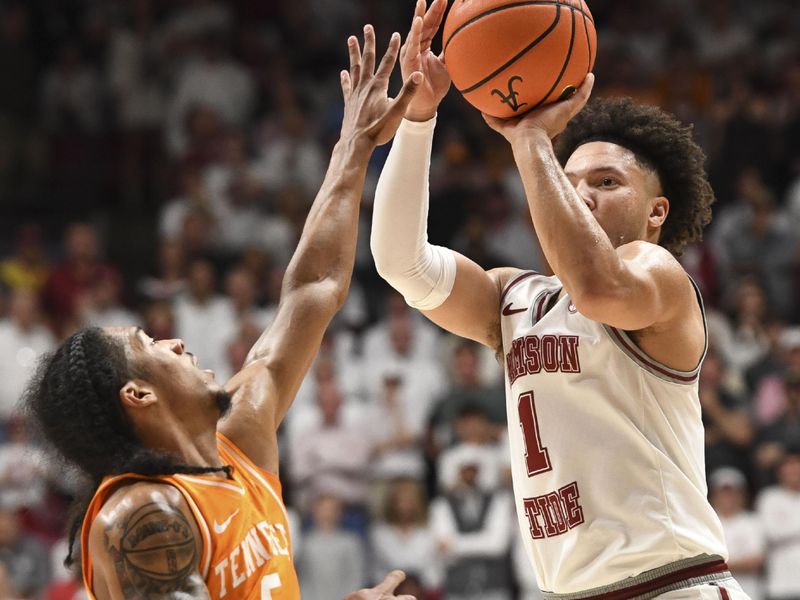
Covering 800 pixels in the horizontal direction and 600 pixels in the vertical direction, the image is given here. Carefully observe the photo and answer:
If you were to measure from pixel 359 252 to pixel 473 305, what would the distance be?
7673 millimetres

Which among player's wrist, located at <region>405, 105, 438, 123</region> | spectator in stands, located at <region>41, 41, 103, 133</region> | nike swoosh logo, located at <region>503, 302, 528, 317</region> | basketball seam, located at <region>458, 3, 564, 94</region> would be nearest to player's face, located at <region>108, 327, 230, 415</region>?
nike swoosh logo, located at <region>503, 302, 528, 317</region>

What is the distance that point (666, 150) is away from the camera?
3.90m

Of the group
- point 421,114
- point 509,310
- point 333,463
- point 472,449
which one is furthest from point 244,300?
point 509,310

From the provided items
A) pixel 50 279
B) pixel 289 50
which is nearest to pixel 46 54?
→ pixel 289 50

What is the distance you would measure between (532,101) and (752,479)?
6482 mm

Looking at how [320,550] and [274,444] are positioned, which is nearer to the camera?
[274,444]

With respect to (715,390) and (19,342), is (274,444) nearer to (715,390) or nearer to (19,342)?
(715,390)

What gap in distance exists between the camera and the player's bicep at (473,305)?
3.97 metres

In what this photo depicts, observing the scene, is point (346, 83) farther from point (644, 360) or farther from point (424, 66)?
point (644, 360)

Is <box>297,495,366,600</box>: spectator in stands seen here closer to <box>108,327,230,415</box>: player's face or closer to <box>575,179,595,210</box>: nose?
<box>108,327,230,415</box>: player's face

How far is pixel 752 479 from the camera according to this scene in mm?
9328

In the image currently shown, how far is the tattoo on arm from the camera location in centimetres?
319

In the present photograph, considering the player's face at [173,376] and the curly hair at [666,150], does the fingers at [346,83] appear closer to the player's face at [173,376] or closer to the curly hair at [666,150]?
the curly hair at [666,150]

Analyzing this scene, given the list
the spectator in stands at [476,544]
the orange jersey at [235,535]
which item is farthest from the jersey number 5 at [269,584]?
the spectator in stands at [476,544]
